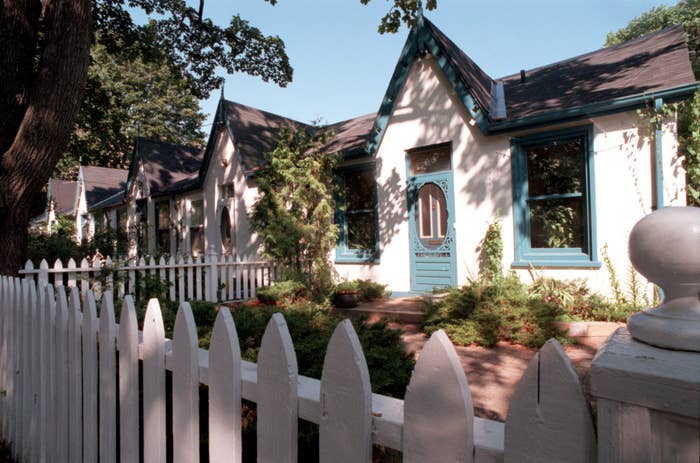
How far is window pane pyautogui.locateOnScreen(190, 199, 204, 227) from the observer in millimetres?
14445

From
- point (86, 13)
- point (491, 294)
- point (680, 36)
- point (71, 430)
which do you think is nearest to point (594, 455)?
point (71, 430)

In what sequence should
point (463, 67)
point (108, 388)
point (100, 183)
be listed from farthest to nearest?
point (100, 183) < point (463, 67) < point (108, 388)

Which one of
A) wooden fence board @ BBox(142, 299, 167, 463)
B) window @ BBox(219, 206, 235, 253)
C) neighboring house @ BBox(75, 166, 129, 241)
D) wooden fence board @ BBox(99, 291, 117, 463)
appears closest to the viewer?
wooden fence board @ BBox(142, 299, 167, 463)

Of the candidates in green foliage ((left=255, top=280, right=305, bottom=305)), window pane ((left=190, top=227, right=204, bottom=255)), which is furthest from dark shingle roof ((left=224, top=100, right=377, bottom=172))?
green foliage ((left=255, top=280, right=305, bottom=305))

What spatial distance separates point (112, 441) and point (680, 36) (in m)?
10.9

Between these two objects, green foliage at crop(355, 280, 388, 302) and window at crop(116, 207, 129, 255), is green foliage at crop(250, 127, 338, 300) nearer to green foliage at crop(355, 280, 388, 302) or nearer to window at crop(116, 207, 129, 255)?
green foliage at crop(355, 280, 388, 302)

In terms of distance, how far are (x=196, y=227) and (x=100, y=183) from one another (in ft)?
49.0

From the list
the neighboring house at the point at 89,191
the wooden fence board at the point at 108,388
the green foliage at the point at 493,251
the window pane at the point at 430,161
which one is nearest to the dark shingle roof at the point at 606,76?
the window pane at the point at 430,161

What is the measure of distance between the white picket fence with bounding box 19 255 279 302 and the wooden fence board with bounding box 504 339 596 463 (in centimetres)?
779

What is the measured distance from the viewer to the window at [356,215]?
9.62 metres

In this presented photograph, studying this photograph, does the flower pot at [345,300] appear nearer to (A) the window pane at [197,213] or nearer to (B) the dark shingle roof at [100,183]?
(A) the window pane at [197,213]

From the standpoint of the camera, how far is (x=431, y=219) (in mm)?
8555

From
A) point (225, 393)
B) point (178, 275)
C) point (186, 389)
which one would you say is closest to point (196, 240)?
point (178, 275)

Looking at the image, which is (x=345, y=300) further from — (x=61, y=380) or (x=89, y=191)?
(x=89, y=191)
